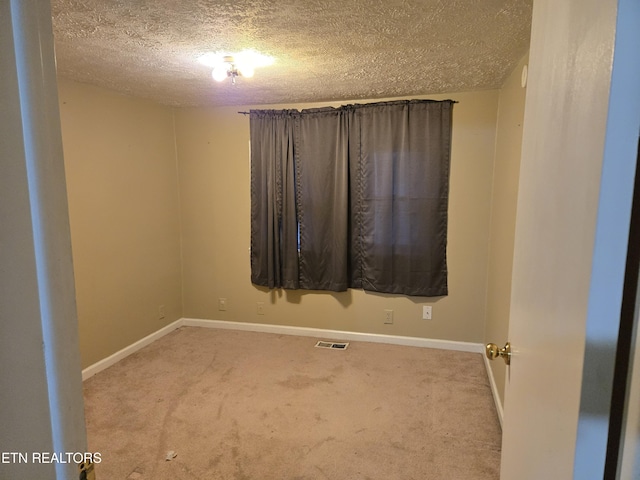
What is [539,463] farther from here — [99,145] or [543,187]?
[99,145]

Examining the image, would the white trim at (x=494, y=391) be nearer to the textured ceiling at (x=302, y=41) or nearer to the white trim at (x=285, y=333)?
the white trim at (x=285, y=333)

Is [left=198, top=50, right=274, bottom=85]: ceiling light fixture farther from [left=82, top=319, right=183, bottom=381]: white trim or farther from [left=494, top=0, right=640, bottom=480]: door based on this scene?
[left=82, top=319, right=183, bottom=381]: white trim

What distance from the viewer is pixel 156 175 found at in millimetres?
3561

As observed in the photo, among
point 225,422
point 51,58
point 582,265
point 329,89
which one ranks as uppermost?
point 329,89

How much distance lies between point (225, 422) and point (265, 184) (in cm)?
206

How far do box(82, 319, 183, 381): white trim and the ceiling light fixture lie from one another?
2.34m

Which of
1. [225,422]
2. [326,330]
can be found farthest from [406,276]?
[225,422]

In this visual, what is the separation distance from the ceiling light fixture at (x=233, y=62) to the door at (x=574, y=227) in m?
1.68

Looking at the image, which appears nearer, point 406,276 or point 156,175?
point 406,276

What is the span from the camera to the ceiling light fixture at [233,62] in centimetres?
218

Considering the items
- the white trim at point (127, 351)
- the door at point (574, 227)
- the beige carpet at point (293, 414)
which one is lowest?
the beige carpet at point (293, 414)

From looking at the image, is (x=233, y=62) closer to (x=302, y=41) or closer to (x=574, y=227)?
(x=302, y=41)

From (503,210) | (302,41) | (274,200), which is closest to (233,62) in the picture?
(302,41)

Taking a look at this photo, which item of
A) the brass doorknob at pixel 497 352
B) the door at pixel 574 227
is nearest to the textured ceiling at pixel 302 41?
the door at pixel 574 227
